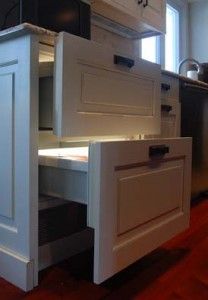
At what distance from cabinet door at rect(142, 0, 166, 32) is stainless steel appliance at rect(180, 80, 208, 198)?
16.4 inches

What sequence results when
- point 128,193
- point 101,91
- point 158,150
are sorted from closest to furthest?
point 128,193, point 158,150, point 101,91

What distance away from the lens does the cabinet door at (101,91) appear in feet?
3.30

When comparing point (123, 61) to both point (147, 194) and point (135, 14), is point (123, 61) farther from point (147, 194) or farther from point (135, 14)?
point (135, 14)

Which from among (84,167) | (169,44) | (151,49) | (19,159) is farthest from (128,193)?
(169,44)

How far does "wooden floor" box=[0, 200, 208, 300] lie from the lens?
1.03m

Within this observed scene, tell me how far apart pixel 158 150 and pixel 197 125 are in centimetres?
122

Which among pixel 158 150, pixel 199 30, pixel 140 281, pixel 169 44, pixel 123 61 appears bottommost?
pixel 140 281

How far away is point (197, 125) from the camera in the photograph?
2.14 m

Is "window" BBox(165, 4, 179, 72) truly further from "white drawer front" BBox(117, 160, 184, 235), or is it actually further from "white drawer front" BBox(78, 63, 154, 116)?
"white drawer front" BBox(117, 160, 184, 235)

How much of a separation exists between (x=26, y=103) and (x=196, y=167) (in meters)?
1.47

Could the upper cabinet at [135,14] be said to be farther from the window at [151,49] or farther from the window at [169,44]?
the window at [169,44]

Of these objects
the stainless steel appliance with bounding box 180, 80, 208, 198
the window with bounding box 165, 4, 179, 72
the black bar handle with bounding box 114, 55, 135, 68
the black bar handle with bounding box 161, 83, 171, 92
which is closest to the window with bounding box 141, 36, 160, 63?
the window with bounding box 165, 4, 179, 72

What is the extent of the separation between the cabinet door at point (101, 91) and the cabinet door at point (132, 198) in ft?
0.77

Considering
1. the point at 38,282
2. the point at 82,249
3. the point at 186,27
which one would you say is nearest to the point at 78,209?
the point at 82,249
